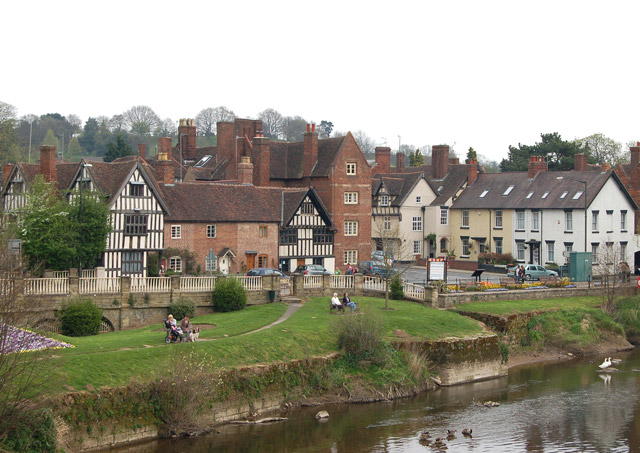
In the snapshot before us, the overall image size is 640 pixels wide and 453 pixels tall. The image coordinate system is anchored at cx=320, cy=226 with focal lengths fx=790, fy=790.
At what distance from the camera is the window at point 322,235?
2298 inches

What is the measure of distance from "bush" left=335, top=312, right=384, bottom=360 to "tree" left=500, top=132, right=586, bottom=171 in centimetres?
5893

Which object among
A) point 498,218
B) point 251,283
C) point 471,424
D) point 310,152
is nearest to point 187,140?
point 310,152

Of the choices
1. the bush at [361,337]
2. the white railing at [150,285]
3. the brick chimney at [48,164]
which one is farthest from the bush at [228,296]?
the brick chimney at [48,164]

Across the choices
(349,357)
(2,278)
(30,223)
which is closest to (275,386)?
(349,357)

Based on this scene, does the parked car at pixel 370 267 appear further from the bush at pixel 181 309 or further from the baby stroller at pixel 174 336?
the baby stroller at pixel 174 336

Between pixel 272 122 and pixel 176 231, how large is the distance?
125276mm

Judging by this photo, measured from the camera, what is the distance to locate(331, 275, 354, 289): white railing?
142 ft

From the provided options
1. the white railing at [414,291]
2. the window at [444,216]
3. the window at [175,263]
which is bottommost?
the white railing at [414,291]

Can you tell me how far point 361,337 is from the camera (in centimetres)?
3294

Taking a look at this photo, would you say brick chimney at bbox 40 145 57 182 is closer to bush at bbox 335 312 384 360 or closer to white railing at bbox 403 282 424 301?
white railing at bbox 403 282 424 301

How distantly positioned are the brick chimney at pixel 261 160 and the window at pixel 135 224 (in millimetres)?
15861

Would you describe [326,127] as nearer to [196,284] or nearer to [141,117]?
[141,117]

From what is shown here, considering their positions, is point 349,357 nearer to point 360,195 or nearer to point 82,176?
point 82,176

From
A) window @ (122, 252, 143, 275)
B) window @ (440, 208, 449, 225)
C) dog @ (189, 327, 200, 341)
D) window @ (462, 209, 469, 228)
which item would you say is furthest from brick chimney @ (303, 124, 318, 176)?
dog @ (189, 327, 200, 341)
